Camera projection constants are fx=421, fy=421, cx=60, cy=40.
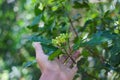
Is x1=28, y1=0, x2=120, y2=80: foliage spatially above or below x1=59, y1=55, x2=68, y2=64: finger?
above

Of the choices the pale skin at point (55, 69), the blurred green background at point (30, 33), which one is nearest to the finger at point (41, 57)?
the pale skin at point (55, 69)

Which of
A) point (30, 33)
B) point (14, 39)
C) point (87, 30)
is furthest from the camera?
point (14, 39)

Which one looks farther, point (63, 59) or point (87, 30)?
point (87, 30)

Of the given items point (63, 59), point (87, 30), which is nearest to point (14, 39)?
point (87, 30)

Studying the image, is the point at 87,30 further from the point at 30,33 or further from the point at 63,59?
the point at 30,33

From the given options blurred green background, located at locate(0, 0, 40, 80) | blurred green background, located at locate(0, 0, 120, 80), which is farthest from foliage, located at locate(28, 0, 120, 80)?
blurred green background, located at locate(0, 0, 40, 80)

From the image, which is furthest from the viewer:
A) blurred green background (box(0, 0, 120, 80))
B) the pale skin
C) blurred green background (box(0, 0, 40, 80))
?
blurred green background (box(0, 0, 40, 80))

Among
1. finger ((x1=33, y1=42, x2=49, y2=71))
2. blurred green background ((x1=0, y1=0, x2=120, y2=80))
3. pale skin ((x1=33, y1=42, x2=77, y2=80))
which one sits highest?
blurred green background ((x1=0, y1=0, x2=120, y2=80))

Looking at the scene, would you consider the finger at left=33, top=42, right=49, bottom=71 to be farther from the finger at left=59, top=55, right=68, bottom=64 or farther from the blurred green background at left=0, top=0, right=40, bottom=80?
the blurred green background at left=0, top=0, right=40, bottom=80

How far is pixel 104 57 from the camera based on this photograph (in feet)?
4.67

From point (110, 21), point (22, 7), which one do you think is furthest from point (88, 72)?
point (22, 7)

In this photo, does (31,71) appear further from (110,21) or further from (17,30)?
(110,21)

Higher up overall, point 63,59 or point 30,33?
point 30,33

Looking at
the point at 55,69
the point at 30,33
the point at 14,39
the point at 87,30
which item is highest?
the point at 14,39
